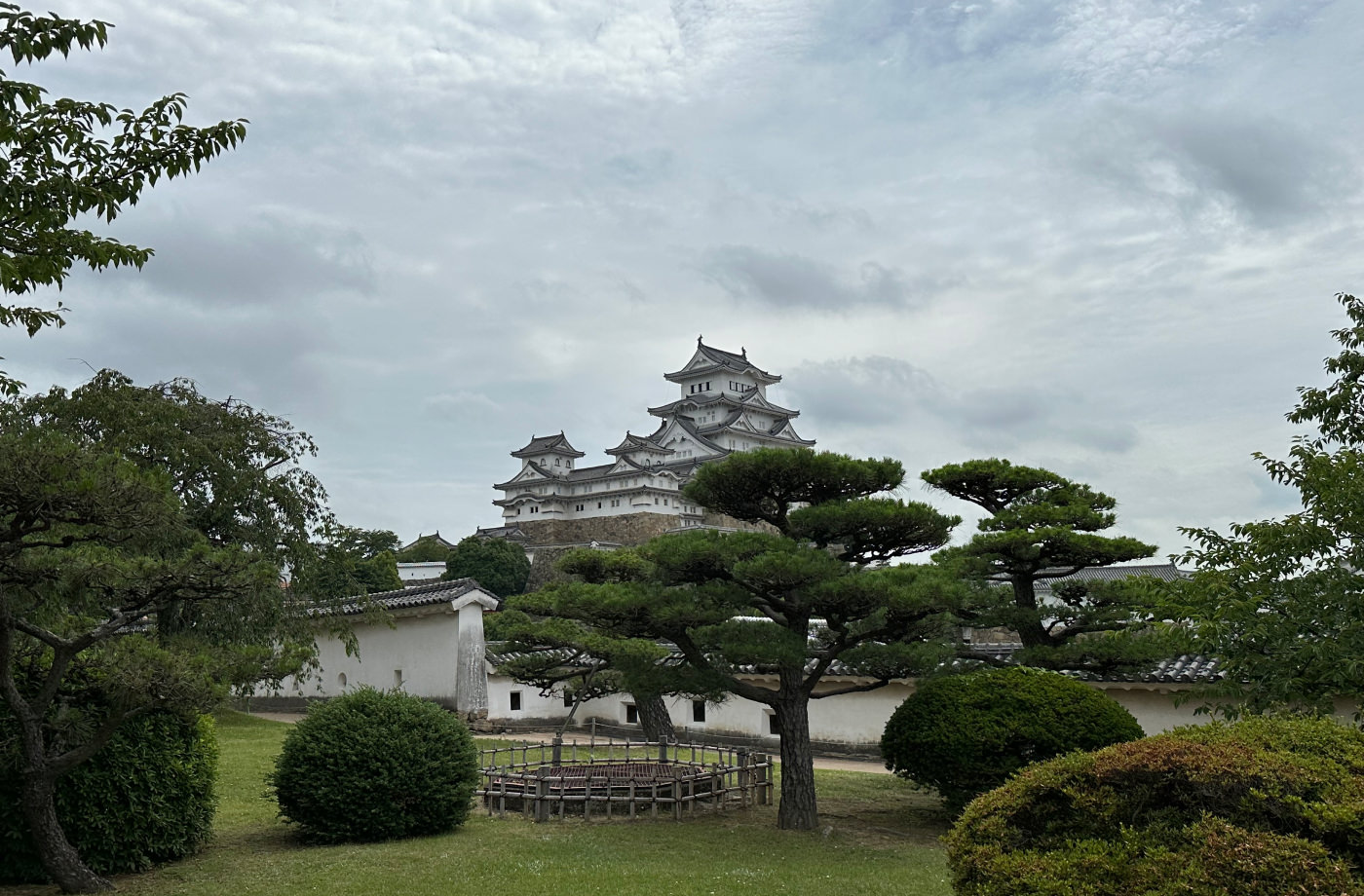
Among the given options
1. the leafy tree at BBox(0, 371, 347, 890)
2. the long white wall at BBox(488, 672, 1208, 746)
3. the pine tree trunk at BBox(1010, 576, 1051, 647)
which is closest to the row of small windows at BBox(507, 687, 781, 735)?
the long white wall at BBox(488, 672, 1208, 746)

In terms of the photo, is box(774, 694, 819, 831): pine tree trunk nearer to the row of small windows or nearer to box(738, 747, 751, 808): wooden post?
box(738, 747, 751, 808): wooden post

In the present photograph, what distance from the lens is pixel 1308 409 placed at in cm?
929

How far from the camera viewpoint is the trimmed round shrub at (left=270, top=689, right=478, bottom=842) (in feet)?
32.0

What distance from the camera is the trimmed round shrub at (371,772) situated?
9742 mm

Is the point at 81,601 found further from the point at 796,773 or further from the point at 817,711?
the point at 817,711

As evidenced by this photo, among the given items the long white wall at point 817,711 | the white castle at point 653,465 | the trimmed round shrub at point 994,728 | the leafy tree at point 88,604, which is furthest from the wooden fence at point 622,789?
the white castle at point 653,465

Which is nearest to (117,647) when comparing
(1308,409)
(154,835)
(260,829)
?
(154,835)

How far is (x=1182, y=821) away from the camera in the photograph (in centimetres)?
452

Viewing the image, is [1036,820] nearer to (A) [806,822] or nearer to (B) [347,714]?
(A) [806,822]

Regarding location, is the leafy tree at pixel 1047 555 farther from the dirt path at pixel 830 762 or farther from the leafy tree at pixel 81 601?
the leafy tree at pixel 81 601

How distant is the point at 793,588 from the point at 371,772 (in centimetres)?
451

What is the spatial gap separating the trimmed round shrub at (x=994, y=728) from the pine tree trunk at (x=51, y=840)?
773 cm

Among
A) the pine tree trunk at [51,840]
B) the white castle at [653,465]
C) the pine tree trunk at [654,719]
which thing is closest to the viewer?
the pine tree trunk at [51,840]

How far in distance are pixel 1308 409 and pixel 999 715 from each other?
13.9 ft
